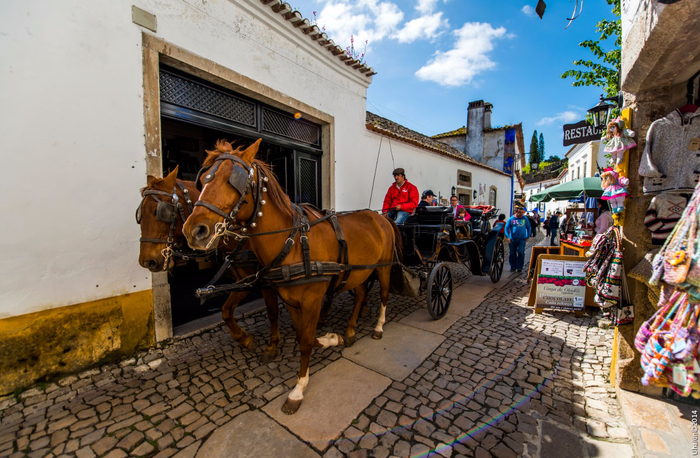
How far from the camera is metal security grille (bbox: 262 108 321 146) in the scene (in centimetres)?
513

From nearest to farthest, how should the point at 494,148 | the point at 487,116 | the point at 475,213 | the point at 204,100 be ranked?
1. the point at 204,100
2. the point at 475,213
3. the point at 494,148
4. the point at 487,116

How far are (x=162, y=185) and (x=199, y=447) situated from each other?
235 centimetres

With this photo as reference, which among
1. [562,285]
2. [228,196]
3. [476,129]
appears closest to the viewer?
[228,196]

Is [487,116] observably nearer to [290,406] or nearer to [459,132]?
[459,132]

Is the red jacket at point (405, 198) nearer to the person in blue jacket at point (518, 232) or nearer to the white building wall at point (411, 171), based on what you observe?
the white building wall at point (411, 171)

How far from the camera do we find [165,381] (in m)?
2.85

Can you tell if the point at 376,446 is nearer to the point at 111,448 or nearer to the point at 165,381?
the point at 111,448

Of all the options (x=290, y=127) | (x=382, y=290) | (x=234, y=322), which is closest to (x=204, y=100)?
(x=290, y=127)

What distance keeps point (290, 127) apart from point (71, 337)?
4466 mm

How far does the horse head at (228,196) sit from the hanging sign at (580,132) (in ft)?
16.3

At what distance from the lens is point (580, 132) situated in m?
4.63

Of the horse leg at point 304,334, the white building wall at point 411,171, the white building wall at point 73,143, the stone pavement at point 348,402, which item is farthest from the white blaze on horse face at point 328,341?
the white building wall at point 411,171

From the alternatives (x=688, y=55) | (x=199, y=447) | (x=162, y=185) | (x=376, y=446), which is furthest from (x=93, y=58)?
(x=688, y=55)

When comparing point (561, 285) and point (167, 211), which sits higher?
point (167, 211)
